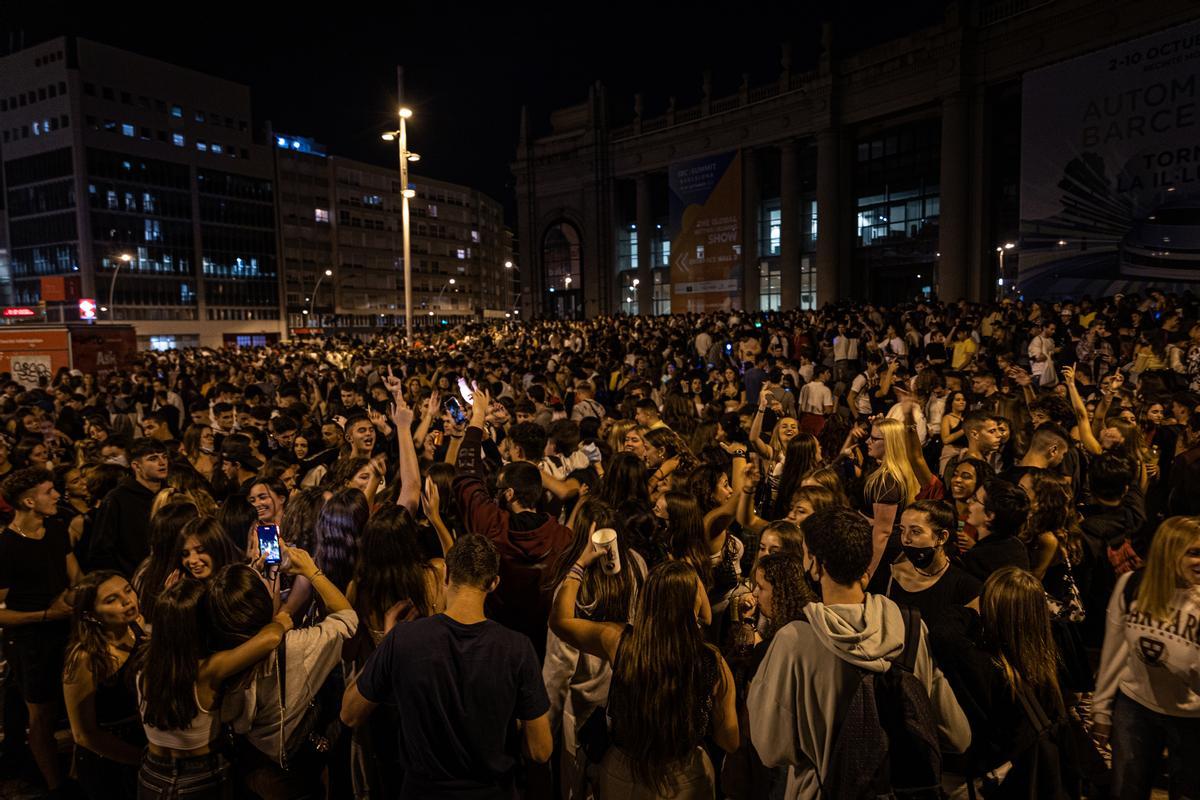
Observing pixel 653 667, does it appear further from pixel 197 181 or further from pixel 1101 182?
pixel 197 181

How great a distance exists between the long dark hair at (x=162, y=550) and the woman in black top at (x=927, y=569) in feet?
12.7

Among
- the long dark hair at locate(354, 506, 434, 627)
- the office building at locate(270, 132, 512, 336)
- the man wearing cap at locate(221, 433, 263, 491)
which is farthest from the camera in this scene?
the office building at locate(270, 132, 512, 336)

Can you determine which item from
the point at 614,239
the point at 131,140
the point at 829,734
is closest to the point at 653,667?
the point at 829,734

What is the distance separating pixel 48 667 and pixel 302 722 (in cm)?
222

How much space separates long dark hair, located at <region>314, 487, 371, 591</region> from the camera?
13.5 feet

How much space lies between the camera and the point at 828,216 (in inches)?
1406

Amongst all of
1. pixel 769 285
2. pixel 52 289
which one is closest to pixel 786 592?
pixel 769 285

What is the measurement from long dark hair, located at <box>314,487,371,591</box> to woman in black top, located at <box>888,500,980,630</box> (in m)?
2.92

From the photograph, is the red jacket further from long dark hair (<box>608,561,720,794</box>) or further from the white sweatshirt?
the white sweatshirt

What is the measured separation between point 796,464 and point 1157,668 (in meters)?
2.64

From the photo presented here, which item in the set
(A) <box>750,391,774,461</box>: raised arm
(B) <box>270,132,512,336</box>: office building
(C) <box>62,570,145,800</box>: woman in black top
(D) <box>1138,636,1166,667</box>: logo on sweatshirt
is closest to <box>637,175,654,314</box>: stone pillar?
(B) <box>270,132,512,336</box>: office building

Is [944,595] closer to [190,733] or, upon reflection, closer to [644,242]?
[190,733]

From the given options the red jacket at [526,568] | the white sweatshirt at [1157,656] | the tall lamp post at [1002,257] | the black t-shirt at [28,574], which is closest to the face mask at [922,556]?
the white sweatshirt at [1157,656]

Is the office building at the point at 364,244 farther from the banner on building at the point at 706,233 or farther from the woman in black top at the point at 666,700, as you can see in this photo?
the woman in black top at the point at 666,700
